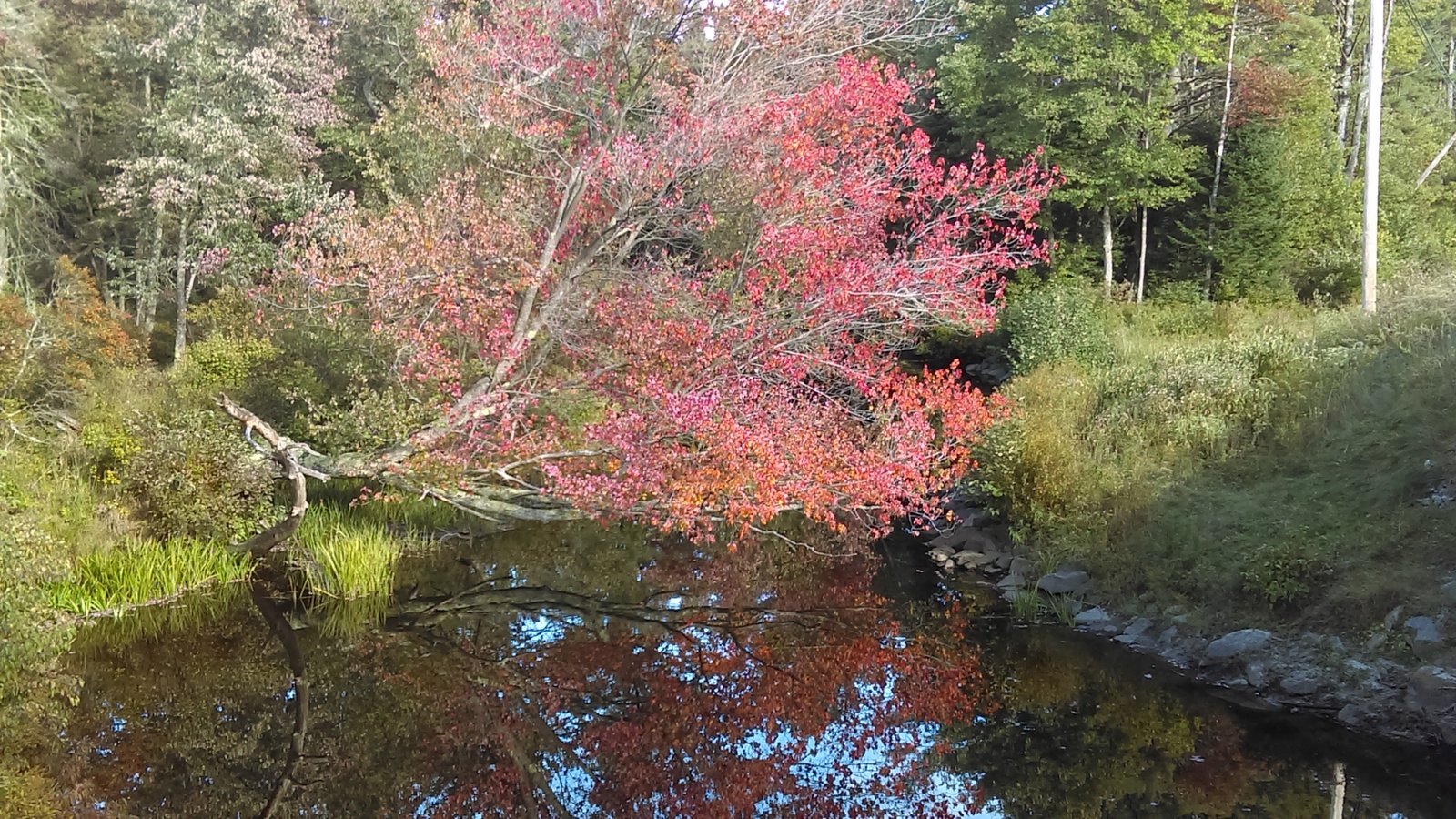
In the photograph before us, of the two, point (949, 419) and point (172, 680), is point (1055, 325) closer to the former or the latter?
point (949, 419)

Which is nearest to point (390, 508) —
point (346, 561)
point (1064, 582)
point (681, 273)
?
point (346, 561)

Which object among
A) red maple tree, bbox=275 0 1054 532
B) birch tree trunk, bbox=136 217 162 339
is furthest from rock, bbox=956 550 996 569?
birch tree trunk, bbox=136 217 162 339

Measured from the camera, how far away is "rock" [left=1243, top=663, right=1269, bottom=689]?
22.2 feet

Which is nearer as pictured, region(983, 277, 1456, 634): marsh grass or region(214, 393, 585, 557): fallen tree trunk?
region(983, 277, 1456, 634): marsh grass

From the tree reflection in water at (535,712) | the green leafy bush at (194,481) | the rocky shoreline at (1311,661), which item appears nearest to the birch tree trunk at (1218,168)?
the rocky shoreline at (1311,661)

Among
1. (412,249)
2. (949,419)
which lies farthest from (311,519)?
(949,419)

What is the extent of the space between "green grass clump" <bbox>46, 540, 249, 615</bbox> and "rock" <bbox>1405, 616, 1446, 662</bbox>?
963 centimetres

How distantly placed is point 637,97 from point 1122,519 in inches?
267

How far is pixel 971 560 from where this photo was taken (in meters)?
10.5

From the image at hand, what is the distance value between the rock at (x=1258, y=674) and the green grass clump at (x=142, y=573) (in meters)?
8.80

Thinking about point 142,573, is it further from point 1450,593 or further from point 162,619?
point 1450,593

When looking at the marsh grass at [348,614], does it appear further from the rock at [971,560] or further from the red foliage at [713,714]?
the rock at [971,560]

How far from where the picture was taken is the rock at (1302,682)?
6.48 m

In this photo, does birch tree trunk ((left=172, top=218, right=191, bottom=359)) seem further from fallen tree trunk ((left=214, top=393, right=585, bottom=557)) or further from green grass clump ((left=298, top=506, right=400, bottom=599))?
green grass clump ((left=298, top=506, right=400, bottom=599))
